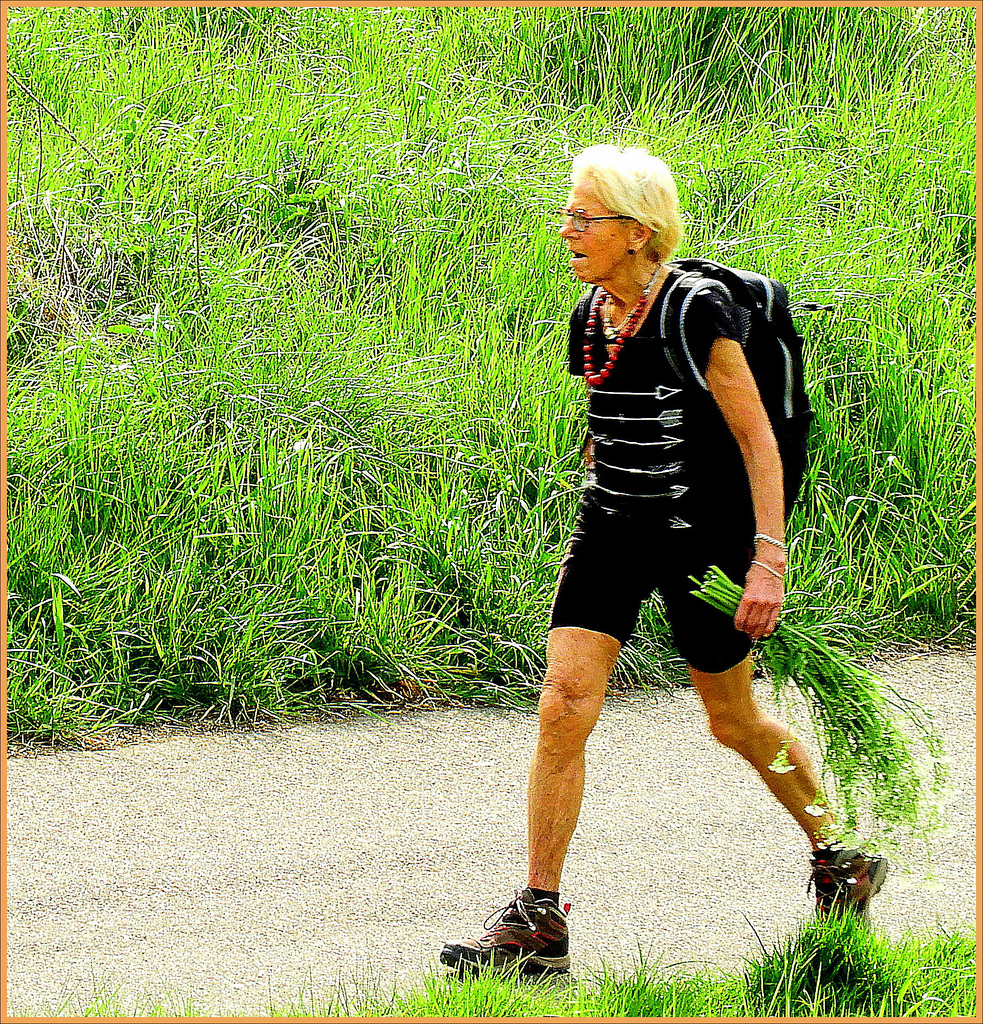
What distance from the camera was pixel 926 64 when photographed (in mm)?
10609

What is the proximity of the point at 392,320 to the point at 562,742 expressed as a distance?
409 centimetres

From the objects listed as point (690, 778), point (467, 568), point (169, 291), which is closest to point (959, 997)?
point (690, 778)

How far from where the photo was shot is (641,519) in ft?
12.5

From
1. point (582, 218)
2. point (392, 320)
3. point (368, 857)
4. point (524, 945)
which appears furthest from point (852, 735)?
point (392, 320)

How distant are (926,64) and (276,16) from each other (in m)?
4.79

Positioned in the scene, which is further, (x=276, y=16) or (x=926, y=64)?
(x=926, y=64)

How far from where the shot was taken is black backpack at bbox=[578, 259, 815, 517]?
3689mm

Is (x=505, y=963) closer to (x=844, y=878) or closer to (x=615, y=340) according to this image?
(x=844, y=878)

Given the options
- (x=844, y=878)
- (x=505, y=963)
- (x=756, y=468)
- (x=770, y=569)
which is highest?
(x=756, y=468)

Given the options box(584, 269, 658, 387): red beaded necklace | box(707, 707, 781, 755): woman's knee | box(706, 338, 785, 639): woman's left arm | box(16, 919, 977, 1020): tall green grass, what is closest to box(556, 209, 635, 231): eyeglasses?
box(584, 269, 658, 387): red beaded necklace

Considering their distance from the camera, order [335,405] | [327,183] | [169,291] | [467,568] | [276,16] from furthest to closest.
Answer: [276,16]
[327,183]
[169,291]
[335,405]
[467,568]

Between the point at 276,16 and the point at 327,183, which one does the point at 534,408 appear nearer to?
the point at 327,183

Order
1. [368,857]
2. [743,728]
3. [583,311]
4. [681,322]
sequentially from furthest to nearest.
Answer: [368,857] < [583,311] < [743,728] < [681,322]

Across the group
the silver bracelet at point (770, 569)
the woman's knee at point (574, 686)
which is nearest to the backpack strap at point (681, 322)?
the silver bracelet at point (770, 569)
